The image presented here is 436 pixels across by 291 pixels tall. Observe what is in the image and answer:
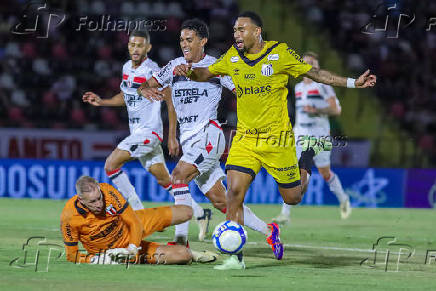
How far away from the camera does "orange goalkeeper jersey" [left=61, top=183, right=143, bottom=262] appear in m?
8.38

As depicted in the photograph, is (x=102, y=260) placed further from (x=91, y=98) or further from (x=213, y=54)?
(x=213, y=54)

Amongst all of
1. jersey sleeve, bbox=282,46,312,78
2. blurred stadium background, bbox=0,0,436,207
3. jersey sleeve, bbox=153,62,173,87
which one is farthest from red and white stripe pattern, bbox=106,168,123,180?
blurred stadium background, bbox=0,0,436,207

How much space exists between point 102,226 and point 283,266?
197cm

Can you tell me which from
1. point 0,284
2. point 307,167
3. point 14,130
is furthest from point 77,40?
point 0,284

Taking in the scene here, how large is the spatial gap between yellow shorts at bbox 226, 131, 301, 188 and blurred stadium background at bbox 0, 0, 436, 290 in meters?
3.57

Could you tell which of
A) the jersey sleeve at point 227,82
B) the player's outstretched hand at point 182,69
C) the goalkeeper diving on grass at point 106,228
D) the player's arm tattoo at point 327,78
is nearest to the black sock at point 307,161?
the jersey sleeve at point 227,82

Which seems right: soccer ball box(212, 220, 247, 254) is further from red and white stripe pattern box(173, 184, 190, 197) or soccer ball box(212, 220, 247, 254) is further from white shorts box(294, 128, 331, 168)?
white shorts box(294, 128, 331, 168)

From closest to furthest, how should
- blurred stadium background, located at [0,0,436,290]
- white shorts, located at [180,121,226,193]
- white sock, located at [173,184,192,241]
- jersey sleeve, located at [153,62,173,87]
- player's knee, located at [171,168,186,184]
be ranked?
white sock, located at [173,184,192,241], jersey sleeve, located at [153,62,173,87], player's knee, located at [171,168,186,184], white shorts, located at [180,121,226,193], blurred stadium background, located at [0,0,436,290]

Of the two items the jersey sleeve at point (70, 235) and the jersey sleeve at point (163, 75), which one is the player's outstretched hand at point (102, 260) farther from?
the jersey sleeve at point (163, 75)

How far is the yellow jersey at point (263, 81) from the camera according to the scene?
907 cm

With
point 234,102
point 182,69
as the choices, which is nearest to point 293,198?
point 182,69

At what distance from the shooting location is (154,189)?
18.8 m

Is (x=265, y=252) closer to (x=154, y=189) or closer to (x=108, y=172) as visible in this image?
(x=108, y=172)

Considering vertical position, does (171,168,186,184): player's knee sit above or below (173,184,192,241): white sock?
above
